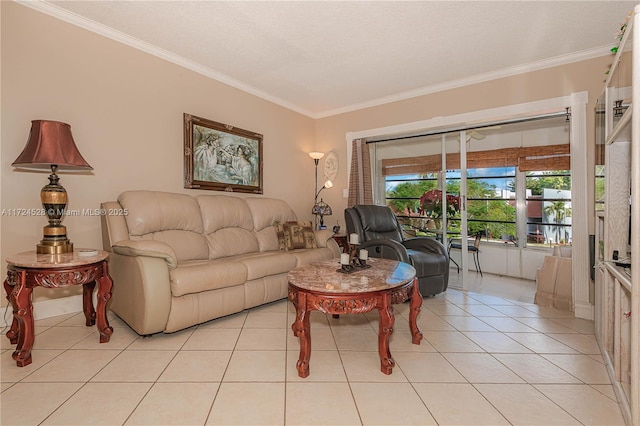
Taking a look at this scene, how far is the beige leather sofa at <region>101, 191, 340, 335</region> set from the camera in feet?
7.36

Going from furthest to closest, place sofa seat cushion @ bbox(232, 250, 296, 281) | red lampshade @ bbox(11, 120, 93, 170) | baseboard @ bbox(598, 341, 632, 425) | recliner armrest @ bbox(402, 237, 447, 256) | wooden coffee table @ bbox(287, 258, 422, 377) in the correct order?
recliner armrest @ bbox(402, 237, 447, 256), sofa seat cushion @ bbox(232, 250, 296, 281), red lampshade @ bbox(11, 120, 93, 170), wooden coffee table @ bbox(287, 258, 422, 377), baseboard @ bbox(598, 341, 632, 425)

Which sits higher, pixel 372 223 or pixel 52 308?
pixel 372 223

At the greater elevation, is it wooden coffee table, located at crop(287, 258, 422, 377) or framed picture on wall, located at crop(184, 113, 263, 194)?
framed picture on wall, located at crop(184, 113, 263, 194)

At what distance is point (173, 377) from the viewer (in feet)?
5.89

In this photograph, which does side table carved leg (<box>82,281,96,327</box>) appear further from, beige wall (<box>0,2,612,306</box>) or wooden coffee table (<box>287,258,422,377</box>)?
wooden coffee table (<box>287,258,422,377</box>)

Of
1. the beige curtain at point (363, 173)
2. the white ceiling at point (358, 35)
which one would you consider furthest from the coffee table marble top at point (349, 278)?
the beige curtain at point (363, 173)

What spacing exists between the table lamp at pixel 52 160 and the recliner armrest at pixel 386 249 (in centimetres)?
263

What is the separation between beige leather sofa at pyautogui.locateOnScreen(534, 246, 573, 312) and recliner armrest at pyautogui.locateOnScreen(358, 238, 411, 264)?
1511 millimetres

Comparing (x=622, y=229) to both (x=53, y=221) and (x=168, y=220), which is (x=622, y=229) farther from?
(x=53, y=221)

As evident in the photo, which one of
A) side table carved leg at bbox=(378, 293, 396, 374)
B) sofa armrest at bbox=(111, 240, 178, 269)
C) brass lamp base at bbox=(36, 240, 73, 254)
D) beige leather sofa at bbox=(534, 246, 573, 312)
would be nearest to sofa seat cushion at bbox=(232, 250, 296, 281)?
sofa armrest at bbox=(111, 240, 178, 269)

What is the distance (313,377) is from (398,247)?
165cm

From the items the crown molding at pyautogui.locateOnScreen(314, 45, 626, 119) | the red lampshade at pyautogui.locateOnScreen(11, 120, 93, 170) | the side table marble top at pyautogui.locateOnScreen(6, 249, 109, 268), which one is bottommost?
the side table marble top at pyautogui.locateOnScreen(6, 249, 109, 268)

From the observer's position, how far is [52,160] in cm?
215

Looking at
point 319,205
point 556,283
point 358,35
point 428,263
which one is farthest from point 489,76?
point 319,205
